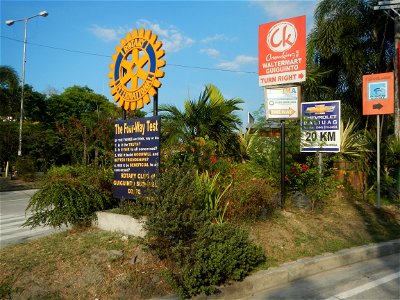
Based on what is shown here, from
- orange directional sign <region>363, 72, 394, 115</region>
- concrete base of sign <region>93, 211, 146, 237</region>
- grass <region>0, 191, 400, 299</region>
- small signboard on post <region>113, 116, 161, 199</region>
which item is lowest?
grass <region>0, 191, 400, 299</region>

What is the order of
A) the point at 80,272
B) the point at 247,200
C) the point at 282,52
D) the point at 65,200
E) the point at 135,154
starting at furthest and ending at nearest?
the point at 282,52, the point at 135,154, the point at 247,200, the point at 65,200, the point at 80,272

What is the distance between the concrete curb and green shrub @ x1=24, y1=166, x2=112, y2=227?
128 inches

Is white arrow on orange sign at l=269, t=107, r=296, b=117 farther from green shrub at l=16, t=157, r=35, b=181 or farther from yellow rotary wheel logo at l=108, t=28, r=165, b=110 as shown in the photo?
green shrub at l=16, t=157, r=35, b=181

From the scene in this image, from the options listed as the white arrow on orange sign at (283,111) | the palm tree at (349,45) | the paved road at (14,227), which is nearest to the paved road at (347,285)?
the white arrow on orange sign at (283,111)

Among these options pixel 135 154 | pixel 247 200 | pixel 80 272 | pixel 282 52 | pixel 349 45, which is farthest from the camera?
pixel 349 45

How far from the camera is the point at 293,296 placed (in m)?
4.93

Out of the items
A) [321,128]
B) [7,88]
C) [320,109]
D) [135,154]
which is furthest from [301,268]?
[7,88]

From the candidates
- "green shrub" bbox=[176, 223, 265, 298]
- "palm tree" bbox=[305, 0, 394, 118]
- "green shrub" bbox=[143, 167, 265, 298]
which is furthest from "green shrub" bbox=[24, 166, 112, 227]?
"palm tree" bbox=[305, 0, 394, 118]

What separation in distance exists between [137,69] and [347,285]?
16.5 ft

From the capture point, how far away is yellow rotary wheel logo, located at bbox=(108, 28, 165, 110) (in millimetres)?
7211

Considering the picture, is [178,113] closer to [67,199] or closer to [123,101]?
[123,101]

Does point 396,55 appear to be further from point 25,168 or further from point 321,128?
point 25,168

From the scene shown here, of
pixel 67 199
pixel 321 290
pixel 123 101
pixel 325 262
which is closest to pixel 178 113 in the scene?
pixel 123 101

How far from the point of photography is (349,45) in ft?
53.3
